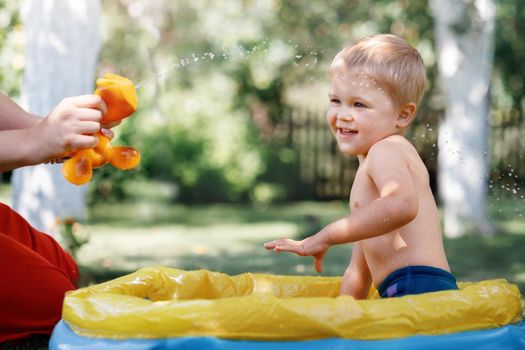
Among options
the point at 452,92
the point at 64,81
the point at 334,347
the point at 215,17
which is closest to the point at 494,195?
the point at 452,92

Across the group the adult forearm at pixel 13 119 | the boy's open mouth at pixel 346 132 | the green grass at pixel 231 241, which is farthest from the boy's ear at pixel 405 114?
the green grass at pixel 231 241

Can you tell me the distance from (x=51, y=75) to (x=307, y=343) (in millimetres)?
3380

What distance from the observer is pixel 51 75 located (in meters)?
5.07

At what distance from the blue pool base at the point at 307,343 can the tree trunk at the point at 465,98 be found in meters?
4.97

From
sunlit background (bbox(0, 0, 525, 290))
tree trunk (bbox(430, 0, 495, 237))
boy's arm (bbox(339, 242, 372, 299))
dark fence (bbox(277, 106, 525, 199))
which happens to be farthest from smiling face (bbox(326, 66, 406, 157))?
dark fence (bbox(277, 106, 525, 199))

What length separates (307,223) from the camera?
7492 mm

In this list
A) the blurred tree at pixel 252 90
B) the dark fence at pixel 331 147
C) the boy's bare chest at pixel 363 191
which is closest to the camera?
the boy's bare chest at pixel 363 191

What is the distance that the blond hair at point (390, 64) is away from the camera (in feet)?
8.51

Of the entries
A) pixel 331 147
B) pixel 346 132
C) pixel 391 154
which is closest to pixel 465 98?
pixel 331 147

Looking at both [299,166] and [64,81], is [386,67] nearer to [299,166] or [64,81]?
[64,81]

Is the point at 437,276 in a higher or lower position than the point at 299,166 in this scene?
higher

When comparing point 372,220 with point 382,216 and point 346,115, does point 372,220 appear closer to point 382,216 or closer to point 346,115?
point 382,216

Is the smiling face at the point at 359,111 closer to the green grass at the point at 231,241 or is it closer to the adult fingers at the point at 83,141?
the adult fingers at the point at 83,141

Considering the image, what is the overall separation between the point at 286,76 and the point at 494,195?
9.77 ft
